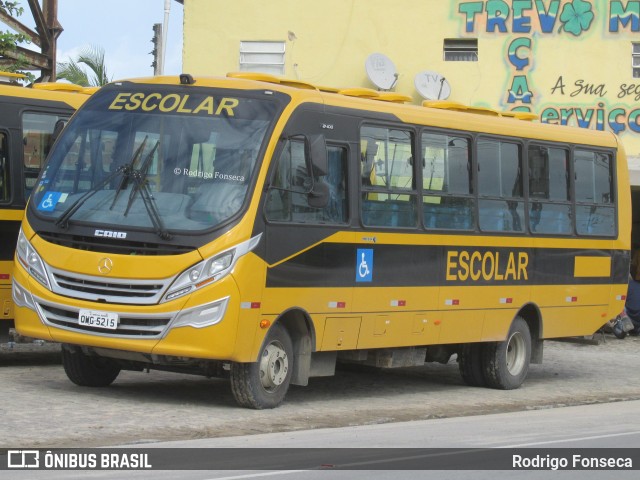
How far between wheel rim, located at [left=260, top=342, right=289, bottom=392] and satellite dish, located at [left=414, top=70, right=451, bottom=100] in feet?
54.7

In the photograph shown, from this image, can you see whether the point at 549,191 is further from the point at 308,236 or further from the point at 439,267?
the point at 308,236

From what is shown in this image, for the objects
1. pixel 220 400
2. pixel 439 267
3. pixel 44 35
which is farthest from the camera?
pixel 44 35

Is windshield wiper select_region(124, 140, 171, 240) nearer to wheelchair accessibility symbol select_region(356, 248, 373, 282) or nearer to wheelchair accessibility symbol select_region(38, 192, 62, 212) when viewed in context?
wheelchair accessibility symbol select_region(38, 192, 62, 212)

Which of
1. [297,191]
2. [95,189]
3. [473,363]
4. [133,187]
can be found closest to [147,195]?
[133,187]

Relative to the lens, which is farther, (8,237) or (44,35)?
(44,35)

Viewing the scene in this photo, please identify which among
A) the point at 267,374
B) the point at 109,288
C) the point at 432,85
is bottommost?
the point at 267,374

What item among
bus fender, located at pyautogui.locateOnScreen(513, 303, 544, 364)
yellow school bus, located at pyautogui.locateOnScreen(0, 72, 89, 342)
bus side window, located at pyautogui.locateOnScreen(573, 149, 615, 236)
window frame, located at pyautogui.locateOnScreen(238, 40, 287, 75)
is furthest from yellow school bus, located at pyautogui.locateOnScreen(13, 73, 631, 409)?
window frame, located at pyautogui.locateOnScreen(238, 40, 287, 75)

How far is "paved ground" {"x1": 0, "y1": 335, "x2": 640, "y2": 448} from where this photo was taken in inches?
432

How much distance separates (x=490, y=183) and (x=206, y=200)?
16.7 feet

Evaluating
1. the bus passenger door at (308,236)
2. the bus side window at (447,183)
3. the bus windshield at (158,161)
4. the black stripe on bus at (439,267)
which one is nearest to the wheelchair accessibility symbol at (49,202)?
the bus windshield at (158,161)

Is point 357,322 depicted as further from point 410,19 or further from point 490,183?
point 410,19

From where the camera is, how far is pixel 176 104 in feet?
42.7

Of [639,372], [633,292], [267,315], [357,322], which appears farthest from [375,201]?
[633,292]

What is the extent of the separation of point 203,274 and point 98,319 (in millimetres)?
1112
